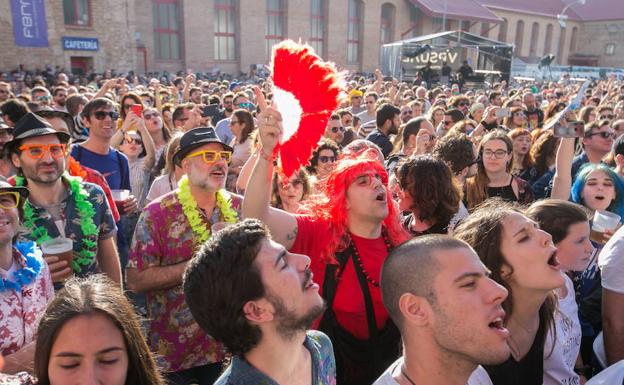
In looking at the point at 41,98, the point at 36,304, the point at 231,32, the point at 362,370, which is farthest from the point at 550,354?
the point at 231,32

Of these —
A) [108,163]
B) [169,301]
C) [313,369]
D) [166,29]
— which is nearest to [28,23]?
[166,29]

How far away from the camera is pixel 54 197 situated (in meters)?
2.80

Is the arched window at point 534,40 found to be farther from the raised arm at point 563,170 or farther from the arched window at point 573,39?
the raised arm at point 563,170

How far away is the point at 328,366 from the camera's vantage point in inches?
81.5

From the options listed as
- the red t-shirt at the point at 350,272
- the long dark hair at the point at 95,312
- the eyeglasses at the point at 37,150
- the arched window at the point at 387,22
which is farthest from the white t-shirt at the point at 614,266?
the arched window at the point at 387,22

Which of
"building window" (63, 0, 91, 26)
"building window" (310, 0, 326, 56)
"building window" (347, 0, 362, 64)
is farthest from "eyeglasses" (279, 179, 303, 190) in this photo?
"building window" (347, 0, 362, 64)

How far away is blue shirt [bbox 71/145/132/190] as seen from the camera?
4289 mm

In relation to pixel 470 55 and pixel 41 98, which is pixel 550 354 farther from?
pixel 470 55

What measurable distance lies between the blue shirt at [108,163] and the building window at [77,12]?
2216 cm

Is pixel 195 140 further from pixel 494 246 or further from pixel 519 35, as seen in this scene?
pixel 519 35

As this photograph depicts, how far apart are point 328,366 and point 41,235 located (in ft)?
5.78

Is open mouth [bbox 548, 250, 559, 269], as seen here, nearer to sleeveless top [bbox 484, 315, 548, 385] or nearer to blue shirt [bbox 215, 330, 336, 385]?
sleeveless top [bbox 484, 315, 548, 385]

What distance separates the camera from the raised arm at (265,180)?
2.15 metres

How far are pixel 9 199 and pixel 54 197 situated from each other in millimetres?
534
